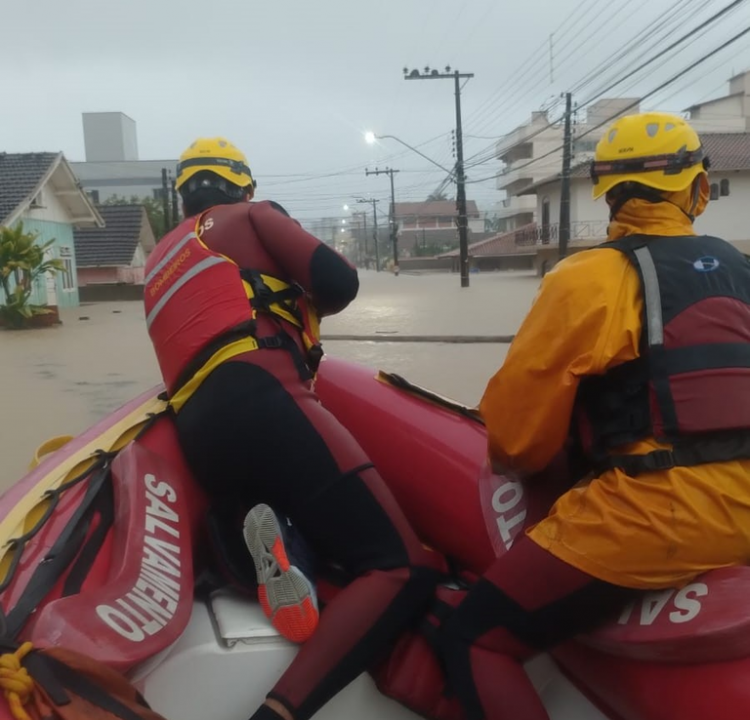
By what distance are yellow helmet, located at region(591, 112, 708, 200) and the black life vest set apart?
0.18 meters

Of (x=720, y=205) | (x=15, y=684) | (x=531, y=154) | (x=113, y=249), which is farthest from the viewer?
(x=531, y=154)

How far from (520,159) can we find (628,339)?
74547 millimetres

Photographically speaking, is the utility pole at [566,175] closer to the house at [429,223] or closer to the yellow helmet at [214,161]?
the yellow helmet at [214,161]

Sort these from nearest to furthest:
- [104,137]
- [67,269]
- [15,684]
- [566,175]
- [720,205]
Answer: [15,684] → [67,269] → [566,175] → [720,205] → [104,137]

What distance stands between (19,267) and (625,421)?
20488 mm

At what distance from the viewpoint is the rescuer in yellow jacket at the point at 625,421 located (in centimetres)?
163

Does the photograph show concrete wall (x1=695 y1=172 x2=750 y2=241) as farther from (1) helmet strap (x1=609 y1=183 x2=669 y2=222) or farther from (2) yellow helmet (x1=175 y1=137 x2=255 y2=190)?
(1) helmet strap (x1=609 y1=183 x2=669 y2=222)

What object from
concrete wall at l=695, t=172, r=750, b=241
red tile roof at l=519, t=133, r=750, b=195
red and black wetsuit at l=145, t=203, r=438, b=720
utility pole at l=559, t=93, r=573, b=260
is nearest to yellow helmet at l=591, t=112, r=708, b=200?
red and black wetsuit at l=145, t=203, r=438, b=720

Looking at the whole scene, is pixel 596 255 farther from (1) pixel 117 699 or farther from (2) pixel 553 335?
(1) pixel 117 699

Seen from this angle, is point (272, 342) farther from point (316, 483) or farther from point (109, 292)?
point (109, 292)

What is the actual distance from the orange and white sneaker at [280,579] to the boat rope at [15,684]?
579 millimetres

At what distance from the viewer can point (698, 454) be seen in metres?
1.65

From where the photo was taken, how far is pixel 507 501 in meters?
2.17

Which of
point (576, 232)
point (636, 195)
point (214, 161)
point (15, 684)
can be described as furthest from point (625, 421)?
point (576, 232)
